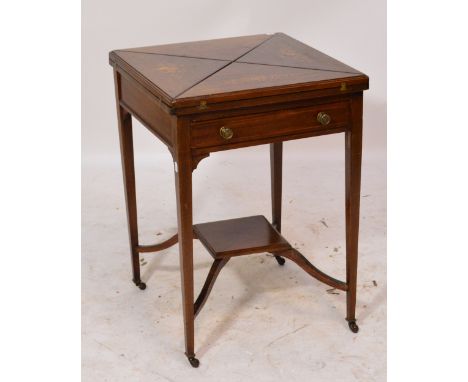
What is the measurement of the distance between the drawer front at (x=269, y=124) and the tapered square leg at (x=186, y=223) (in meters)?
0.04

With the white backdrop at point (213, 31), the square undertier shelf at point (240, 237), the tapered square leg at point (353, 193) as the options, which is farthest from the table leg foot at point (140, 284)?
the white backdrop at point (213, 31)

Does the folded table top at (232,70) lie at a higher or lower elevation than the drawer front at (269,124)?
higher

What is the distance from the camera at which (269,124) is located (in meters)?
3.21

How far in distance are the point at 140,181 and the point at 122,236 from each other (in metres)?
0.57

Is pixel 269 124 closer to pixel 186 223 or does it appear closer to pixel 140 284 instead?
pixel 186 223

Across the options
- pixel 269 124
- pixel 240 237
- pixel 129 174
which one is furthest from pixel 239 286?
pixel 269 124

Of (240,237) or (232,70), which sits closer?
(232,70)

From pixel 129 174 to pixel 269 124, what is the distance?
746 millimetres

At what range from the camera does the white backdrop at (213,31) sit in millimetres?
4785

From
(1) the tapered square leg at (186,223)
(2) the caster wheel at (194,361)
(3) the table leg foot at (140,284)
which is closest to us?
(1) the tapered square leg at (186,223)

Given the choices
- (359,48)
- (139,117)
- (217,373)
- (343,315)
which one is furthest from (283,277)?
(359,48)

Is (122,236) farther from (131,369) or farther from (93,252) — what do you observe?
(131,369)

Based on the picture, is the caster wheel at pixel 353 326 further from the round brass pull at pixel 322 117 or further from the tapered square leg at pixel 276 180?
the round brass pull at pixel 322 117

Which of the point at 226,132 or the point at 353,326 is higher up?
the point at 226,132
